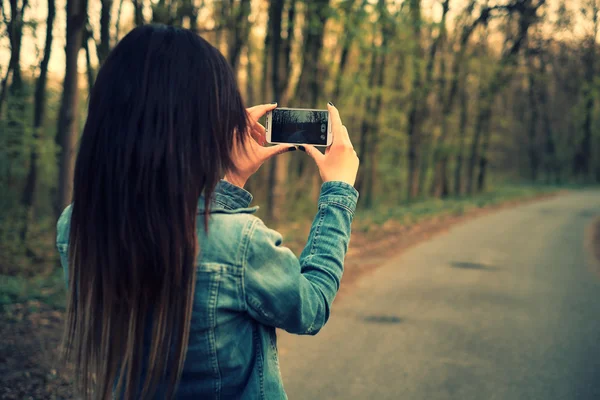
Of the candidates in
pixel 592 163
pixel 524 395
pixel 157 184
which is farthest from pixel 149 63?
pixel 592 163

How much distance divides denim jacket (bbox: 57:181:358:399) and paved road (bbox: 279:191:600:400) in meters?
3.00

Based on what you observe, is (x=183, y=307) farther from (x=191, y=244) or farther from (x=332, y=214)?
(x=332, y=214)

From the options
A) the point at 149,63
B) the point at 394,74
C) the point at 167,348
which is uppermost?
the point at 394,74

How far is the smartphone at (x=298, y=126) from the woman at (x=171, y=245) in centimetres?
42

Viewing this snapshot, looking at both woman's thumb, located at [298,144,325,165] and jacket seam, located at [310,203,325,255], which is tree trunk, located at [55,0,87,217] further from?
jacket seam, located at [310,203,325,255]

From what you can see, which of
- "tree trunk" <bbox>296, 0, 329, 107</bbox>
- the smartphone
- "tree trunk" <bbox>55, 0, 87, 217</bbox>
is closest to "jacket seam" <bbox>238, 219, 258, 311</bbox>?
the smartphone

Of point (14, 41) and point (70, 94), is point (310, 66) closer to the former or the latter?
point (14, 41)

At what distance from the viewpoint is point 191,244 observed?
1.22m

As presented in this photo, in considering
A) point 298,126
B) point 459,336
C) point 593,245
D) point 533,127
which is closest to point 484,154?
point 533,127

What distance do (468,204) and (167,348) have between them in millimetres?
19829

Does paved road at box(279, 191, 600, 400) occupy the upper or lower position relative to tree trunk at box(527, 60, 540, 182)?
lower

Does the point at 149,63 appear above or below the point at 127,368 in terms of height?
above

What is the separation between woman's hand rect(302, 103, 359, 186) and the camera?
5.15ft

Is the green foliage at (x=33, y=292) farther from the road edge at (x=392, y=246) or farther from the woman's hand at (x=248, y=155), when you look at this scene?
the woman's hand at (x=248, y=155)
